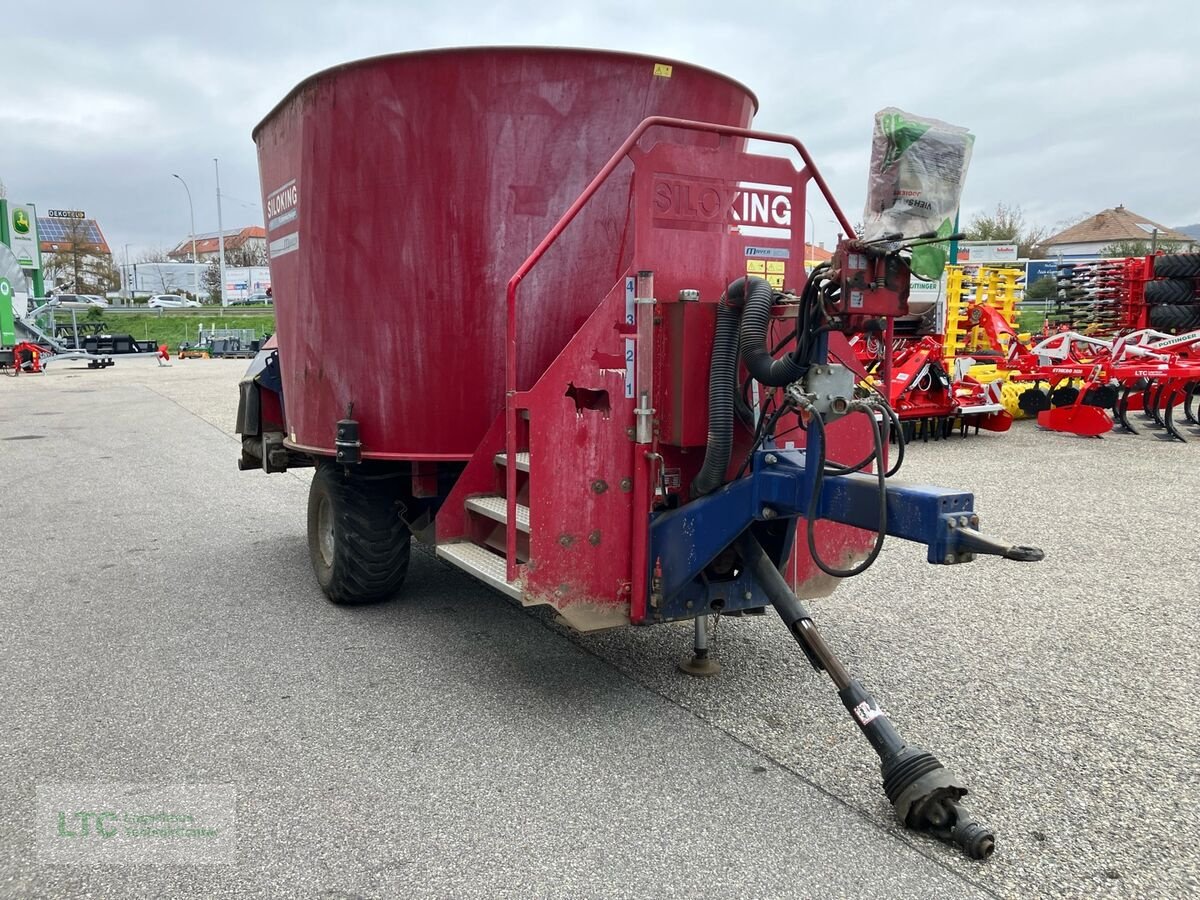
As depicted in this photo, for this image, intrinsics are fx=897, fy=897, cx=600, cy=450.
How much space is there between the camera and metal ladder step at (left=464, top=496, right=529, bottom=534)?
3.61 metres

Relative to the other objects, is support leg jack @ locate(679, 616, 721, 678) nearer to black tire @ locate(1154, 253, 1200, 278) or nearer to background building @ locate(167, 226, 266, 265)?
black tire @ locate(1154, 253, 1200, 278)

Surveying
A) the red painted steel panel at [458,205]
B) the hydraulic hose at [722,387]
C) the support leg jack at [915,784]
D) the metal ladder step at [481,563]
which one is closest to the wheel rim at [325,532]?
the red painted steel panel at [458,205]

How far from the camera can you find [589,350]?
3.48 meters

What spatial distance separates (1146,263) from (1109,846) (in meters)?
15.4

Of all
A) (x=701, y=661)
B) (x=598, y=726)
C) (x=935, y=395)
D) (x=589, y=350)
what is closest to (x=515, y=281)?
(x=589, y=350)

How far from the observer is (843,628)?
15.6ft

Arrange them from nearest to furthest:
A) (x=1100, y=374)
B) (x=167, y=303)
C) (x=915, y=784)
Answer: (x=915, y=784)
(x=1100, y=374)
(x=167, y=303)

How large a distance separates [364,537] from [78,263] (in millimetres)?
68663

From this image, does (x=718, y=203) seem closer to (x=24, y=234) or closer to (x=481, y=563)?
(x=481, y=563)

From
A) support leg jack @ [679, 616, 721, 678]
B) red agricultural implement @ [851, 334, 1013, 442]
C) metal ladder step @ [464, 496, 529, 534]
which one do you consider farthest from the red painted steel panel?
red agricultural implement @ [851, 334, 1013, 442]

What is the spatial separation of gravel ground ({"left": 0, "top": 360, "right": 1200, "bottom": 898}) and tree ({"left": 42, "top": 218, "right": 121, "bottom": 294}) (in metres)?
65.2

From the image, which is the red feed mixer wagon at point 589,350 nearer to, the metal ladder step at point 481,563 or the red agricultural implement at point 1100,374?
the metal ladder step at point 481,563

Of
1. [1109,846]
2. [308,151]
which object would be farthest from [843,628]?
[308,151]

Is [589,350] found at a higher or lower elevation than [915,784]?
higher
